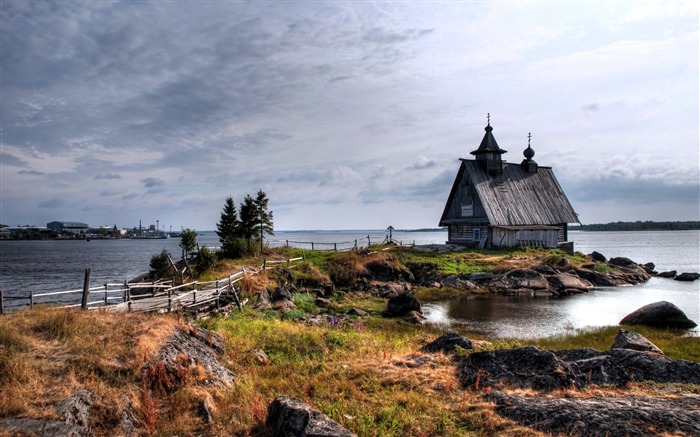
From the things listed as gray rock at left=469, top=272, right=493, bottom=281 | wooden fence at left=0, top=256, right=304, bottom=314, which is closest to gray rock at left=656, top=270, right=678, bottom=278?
gray rock at left=469, top=272, right=493, bottom=281

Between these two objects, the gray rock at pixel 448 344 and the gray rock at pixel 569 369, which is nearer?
the gray rock at pixel 569 369

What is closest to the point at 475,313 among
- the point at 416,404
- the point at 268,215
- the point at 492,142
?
the point at 416,404

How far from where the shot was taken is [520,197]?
50.3m

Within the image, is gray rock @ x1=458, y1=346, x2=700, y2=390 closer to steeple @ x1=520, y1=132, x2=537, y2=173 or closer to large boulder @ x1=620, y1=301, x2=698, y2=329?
large boulder @ x1=620, y1=301, x2=698, y2=329

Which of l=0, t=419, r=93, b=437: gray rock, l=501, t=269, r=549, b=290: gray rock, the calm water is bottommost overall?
the calm water

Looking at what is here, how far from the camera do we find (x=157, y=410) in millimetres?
8594

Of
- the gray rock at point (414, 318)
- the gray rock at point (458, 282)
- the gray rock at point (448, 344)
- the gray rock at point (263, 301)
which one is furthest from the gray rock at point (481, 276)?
the gray rock at point (448, 344)

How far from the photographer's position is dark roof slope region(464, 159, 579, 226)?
47281 millimetres

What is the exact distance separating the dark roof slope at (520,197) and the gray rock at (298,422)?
40.8 m

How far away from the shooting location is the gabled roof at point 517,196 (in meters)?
47.3

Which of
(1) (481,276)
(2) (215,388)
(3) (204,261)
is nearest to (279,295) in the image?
(3) (204,261)

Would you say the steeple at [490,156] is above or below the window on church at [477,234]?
above

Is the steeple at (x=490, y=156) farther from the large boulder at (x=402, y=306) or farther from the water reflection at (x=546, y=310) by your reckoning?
the large boulder at (x=402, y=306)

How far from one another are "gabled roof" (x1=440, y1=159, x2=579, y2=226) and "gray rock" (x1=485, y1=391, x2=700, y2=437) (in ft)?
125
